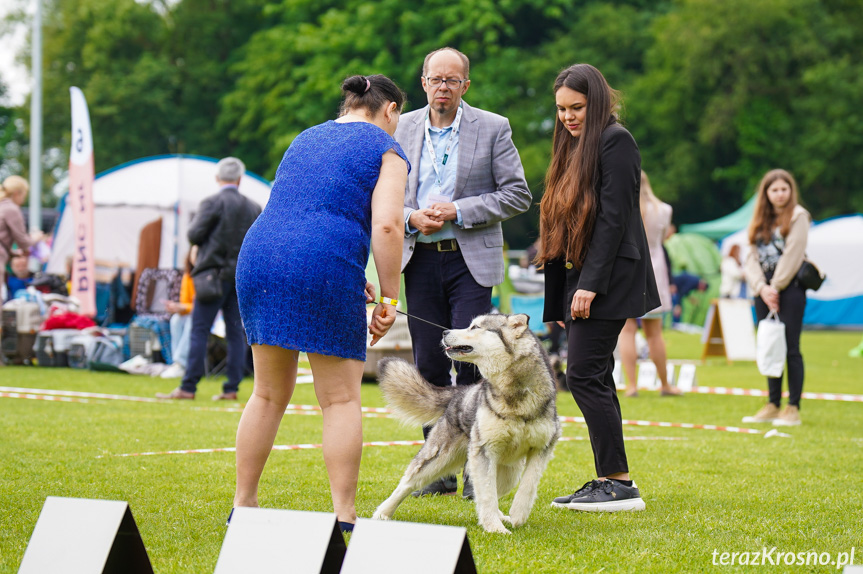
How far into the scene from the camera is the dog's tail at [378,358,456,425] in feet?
14.2

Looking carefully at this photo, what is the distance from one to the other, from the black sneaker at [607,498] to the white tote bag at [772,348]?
369cm

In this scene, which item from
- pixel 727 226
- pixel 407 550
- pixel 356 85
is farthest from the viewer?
pixel 727 226

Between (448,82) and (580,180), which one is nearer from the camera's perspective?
(580,180)

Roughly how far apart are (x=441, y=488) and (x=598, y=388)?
0.99 meters

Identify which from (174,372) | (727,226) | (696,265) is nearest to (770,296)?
(174,372)

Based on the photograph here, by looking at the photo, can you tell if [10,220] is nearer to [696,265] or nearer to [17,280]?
[17,280]

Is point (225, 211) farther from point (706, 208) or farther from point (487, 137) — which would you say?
point (706, 208)

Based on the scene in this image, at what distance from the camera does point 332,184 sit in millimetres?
3557

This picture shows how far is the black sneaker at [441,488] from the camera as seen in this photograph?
15.8 feet

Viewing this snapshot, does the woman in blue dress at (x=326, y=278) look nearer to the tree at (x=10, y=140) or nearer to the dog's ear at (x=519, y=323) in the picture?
the dog's ear at (x=519, y=323)

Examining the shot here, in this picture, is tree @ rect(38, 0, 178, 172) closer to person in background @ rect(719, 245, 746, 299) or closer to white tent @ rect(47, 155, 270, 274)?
white tent @ rect(47, 155, 270, 274)

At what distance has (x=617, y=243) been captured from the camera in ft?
14.1

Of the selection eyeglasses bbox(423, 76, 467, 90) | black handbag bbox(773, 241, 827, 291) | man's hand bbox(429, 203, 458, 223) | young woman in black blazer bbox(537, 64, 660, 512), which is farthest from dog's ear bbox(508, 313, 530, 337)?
black handbag bbox(773, 241, 827, 291)

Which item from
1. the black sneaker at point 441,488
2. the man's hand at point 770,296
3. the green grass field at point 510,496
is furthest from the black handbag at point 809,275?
the black sneaker at point 441,488
